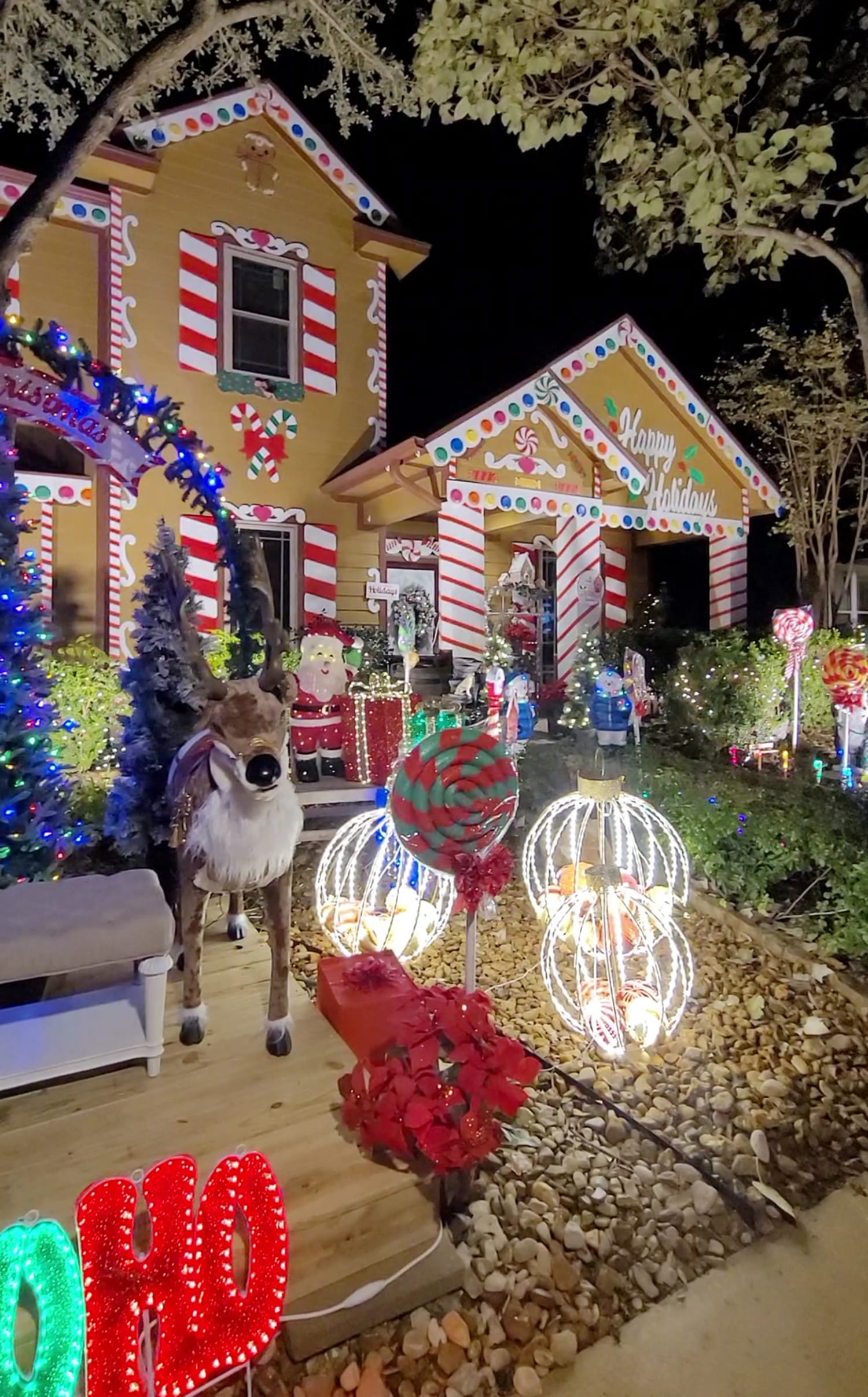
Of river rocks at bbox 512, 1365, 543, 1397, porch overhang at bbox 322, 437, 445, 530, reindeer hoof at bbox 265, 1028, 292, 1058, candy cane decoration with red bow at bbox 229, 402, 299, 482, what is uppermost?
candy cane decoration with red bow at bbox 229, 402, 299, 482

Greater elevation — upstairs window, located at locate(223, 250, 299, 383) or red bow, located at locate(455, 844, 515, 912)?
upstairs window, located at locate(223, 250, 299, 383)

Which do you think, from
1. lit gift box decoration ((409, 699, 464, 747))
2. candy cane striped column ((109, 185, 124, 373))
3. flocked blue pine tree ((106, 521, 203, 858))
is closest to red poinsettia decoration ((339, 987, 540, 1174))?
flocked blue pine tree ((106, 521, 203, 858))

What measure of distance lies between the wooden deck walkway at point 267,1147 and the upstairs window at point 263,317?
10.2m

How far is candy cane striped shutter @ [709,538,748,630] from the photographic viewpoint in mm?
13328

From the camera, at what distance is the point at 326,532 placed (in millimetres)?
11977

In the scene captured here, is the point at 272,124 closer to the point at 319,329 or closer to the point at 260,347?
the point at 319,329

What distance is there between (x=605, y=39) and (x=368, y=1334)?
7.83 meters

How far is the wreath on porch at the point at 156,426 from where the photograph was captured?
3.86 metres

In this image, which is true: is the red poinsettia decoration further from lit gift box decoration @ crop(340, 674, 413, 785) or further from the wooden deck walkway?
lit gift box decoration @ crop(340, 674, 413, 785)

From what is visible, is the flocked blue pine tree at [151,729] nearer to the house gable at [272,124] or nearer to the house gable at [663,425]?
the house gable at [663,425]

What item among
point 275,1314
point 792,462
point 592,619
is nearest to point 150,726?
point 275,1314

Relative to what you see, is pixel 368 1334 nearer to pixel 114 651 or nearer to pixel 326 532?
pixel 114 651

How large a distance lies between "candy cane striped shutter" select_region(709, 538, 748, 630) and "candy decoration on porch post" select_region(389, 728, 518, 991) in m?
10.8

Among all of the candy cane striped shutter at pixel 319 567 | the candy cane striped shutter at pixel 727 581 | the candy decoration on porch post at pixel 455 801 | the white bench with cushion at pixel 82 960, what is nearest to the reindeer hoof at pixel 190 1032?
the white bench with cushion at pixel 82 960
